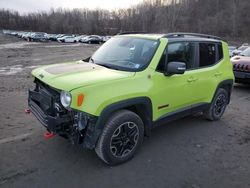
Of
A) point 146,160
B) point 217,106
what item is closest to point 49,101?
point 146,160

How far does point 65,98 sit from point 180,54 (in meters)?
2.18

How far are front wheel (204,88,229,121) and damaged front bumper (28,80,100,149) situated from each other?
3046mm

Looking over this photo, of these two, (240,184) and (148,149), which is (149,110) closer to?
(148,149)

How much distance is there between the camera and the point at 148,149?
431 centimetres

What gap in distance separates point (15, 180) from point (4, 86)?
6.02 metres

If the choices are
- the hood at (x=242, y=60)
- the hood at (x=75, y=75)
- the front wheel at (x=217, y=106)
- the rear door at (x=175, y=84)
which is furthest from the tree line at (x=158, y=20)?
the hood at (x=75, y=75)

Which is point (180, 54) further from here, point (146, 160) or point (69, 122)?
point (69, 122)

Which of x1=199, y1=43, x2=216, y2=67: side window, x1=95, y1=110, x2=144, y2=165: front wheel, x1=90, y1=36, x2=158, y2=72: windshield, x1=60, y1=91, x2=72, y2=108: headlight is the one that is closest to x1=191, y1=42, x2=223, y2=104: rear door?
x1=199, y1=43, x2=216, y2=67: side window

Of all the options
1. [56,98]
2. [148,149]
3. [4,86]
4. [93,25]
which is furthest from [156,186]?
[93,25]

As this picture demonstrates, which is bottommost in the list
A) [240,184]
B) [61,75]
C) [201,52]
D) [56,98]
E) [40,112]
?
[240,184]

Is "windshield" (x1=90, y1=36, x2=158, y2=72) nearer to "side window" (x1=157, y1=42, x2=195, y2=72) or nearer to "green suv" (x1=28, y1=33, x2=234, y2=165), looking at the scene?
"green suv" (x1=28, y1=33, x2=234, y2=165)

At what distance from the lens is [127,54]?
4.36 meters

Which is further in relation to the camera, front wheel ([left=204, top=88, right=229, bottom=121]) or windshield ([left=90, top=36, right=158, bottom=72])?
front wheel ([left=204, top=88, right=229, bottom=121])

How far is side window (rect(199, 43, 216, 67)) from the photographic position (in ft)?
16.3
